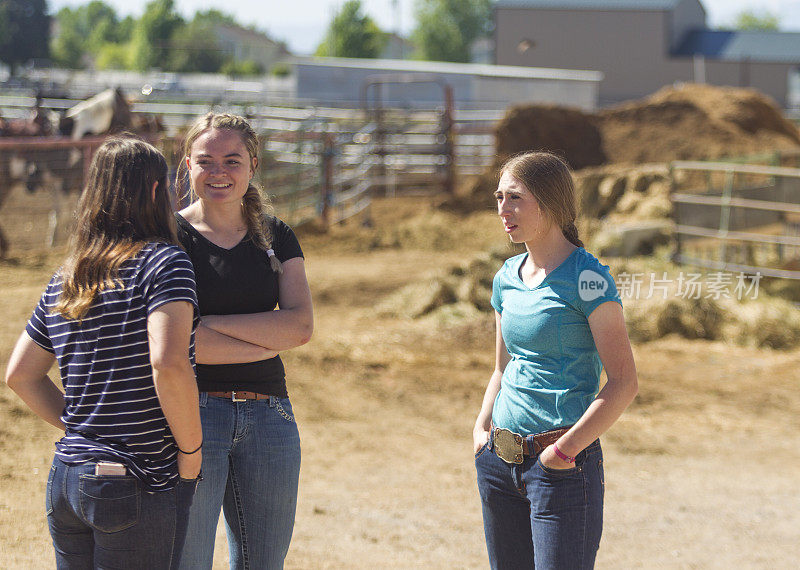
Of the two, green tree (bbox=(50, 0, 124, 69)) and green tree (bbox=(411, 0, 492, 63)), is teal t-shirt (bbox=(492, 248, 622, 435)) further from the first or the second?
green tree (bbox=(411, 0, 492, 63))

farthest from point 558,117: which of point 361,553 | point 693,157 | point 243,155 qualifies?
point 243,155

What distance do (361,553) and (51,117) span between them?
10.4 meters

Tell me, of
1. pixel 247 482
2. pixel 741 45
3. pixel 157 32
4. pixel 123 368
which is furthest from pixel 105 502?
pixel 157 32

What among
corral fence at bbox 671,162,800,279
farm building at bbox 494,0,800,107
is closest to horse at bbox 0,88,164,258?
corral fence at bbox 671,162,800,279

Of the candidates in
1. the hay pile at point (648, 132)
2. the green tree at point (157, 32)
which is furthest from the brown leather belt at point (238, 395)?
the green tree at point (157, 32)

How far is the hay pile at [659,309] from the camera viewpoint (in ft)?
25.1

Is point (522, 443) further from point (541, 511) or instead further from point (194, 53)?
point (194, 53)

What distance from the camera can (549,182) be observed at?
2.29 meters

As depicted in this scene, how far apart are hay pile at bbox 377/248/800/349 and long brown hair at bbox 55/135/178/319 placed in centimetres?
622

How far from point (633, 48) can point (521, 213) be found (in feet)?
156

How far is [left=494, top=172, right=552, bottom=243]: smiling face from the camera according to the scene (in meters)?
2.29

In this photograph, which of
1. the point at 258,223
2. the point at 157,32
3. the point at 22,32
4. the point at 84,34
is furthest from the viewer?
the point at 84,34

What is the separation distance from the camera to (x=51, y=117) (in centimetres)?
1247

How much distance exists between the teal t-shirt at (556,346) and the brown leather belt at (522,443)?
0.06 ft
